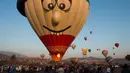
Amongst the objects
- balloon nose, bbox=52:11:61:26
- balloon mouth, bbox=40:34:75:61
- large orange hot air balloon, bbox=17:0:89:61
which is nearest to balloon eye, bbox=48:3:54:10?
large orange hot air balloon, bbox=17:0:89:61

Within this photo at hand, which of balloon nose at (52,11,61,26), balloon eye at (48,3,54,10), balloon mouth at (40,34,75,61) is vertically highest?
balloon eye at (48,3,54,10)

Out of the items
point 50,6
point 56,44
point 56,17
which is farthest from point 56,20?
point 56,44

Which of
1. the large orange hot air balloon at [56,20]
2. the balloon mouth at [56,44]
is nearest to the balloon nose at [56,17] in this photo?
the large orange hot air balloon at [56,20]

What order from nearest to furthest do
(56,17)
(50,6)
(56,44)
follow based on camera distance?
(56,17) < (50,6) < (56,44)

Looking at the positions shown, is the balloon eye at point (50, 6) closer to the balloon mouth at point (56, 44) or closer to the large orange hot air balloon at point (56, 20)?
the large orange hot air balloon at point (56, 20)

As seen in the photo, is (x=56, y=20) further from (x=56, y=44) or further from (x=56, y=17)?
(x=56, y=44)

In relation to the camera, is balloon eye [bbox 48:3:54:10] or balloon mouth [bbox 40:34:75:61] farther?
balloon mouth [bbox 40:34:75:61]

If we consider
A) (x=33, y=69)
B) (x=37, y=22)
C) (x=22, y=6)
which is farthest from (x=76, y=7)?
(x=33, y=69)

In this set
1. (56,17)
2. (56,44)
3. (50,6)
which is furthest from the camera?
(56,44)

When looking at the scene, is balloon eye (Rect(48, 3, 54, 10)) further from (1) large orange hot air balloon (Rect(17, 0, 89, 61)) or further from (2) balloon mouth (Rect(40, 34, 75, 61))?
(2) balloon mouth (Rect(40, 34, 75, 61))
